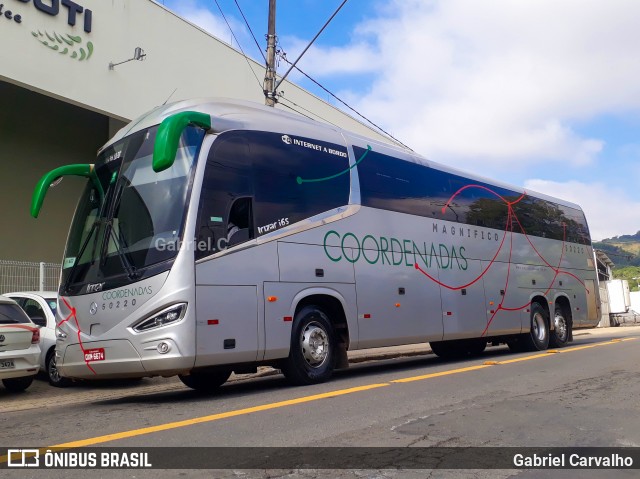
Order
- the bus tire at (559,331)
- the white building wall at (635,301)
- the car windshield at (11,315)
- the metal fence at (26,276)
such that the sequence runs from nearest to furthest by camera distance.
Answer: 1. the car windshield at (11,315)
2. the metal fence at (26,276)
3. the bus tire at (559,331)
4. the white building wall at (635,301)

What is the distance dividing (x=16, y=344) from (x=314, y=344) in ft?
14.3

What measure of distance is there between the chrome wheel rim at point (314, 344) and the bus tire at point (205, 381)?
3.96 feet

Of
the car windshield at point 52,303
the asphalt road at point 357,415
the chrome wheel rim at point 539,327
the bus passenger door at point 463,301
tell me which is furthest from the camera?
the chrome wheel rim at point 539,327

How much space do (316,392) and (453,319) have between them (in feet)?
15.2

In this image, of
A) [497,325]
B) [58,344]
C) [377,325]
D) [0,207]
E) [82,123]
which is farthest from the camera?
[82,123]

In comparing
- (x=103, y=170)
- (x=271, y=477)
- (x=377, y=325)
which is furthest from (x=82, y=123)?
(x=271, y=477)

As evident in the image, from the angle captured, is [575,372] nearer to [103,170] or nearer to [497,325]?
[497,325]

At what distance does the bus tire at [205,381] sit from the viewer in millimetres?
9062

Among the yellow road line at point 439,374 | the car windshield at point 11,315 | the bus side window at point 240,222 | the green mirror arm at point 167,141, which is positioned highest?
the green mirror arm at point 167,141

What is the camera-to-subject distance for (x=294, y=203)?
887 centimetres

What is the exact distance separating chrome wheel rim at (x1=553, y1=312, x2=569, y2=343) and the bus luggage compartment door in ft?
33.5

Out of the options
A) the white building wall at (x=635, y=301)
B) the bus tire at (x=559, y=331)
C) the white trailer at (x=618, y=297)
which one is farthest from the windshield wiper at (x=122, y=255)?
the white building wall at (x=635, y=301)

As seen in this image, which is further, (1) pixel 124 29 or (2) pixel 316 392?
(1) pixel 124 29

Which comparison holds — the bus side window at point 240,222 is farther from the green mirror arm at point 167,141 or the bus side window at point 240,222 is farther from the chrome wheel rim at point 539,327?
the chrome wheel rim at point 539,327
